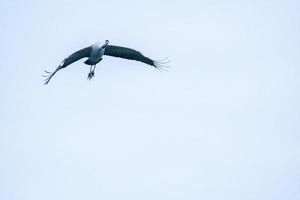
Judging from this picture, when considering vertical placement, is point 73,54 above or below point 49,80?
above

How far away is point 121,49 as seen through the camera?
1124 inches

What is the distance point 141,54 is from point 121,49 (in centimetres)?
86

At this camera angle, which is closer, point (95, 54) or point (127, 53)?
point (95, 54)

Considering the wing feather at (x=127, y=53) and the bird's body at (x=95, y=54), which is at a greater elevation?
the wing feather at (x=127, y=53)

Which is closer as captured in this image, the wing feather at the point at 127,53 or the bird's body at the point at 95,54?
the bird's body at the point at 95,54

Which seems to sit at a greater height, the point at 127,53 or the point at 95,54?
the point at 127,53

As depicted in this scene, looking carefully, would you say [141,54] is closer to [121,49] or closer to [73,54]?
[121,49]

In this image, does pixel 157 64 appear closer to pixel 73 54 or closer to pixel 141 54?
pixel 141 54

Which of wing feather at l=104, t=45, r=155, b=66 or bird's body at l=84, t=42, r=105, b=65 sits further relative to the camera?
wing feather at l=104, t=45, r=155, b=66

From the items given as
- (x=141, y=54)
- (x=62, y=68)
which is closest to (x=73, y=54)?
(x=62, y=68)

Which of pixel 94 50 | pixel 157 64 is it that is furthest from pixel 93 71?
pixel 157 64

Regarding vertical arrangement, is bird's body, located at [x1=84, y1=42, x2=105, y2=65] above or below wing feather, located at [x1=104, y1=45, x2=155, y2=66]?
below

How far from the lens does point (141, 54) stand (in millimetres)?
28578

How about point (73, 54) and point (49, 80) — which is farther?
point (73, 54)
